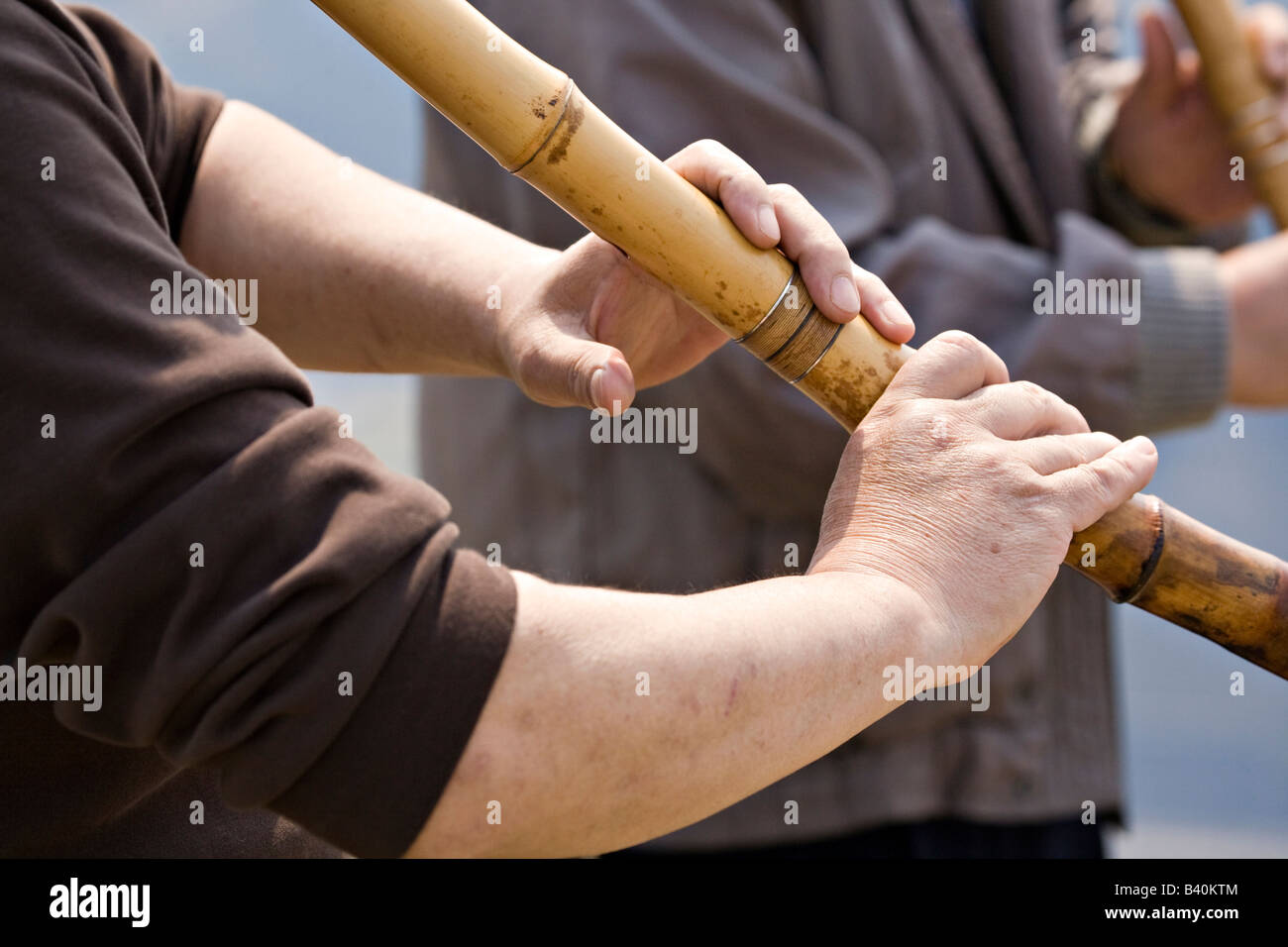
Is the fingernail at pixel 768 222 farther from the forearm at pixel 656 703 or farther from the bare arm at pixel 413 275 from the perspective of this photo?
the forearm at pixel 656 703

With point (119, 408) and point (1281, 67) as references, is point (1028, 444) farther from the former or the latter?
point (1281, 67)

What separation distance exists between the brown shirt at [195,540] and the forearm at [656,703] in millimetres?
27

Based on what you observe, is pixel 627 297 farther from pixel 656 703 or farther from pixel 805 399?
pixel 805 399

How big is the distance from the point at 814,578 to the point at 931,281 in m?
0.96

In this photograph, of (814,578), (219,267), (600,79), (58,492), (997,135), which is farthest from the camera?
(997,135)

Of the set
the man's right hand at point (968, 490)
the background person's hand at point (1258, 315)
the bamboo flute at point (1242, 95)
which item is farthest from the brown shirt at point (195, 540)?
the bamboo flute at point (1242, 95)

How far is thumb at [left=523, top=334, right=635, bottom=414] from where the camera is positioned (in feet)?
3.02

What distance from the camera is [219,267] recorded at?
3.67ft

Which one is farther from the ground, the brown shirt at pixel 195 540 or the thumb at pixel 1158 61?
the thumb at pixel 1158 61

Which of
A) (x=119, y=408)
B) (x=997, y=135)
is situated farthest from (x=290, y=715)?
(x=997, y=135)

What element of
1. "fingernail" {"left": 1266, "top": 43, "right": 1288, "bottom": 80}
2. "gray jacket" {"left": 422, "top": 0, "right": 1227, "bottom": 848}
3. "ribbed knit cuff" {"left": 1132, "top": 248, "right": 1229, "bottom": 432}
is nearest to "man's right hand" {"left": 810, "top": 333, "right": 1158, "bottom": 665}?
"gray jacket" {"left": 422, "top": 0, "right": 1227, "bottom": 848}

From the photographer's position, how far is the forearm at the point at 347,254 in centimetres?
108

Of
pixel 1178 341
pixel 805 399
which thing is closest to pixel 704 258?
pixel 805 399
